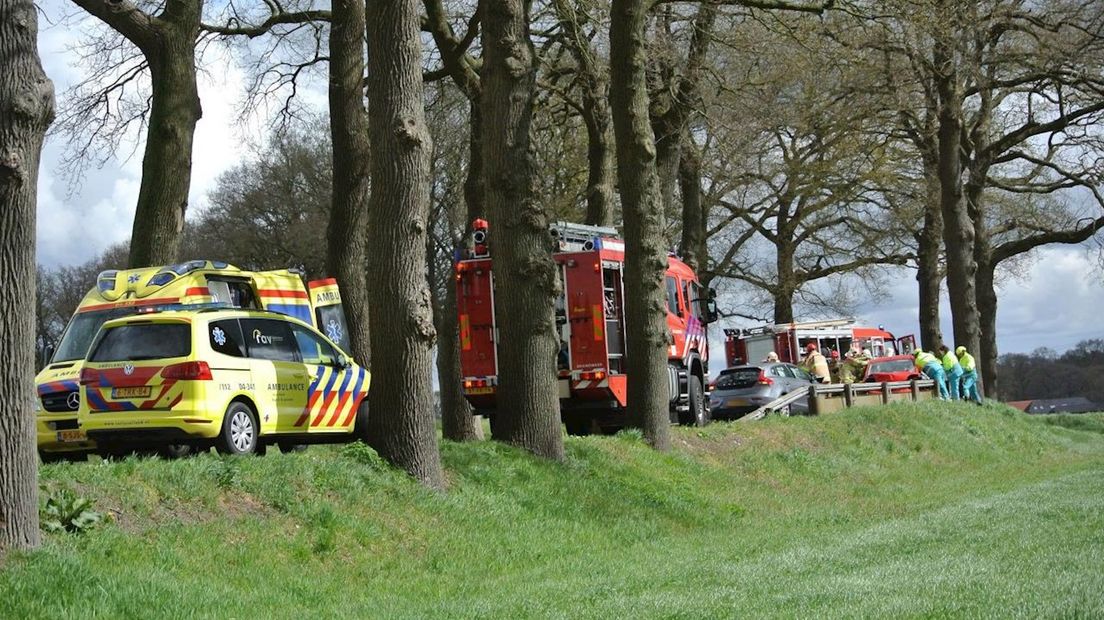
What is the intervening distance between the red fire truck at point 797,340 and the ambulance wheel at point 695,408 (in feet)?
62.0

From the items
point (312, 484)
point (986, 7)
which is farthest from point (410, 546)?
point (986, 7)

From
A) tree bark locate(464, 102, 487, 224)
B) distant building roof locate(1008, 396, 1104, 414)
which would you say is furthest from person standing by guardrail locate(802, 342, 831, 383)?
distant building roof locate(1008, 396, 1104, 414)

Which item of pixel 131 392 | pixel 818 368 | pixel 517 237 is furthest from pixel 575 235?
pixel 818 368

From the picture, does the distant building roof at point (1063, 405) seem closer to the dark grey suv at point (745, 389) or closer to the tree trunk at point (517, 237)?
the dark grey suv at point (745, 389)

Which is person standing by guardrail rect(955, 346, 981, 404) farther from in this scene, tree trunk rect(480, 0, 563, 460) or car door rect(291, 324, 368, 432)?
car door rect(291, 324, 368, 432)

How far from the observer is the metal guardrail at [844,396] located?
28.2m

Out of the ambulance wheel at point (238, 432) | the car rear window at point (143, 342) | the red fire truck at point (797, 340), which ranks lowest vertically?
the ambulance wheel at point (238, 432)

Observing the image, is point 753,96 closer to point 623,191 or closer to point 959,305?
point 623,191

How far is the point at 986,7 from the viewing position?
2902 cm

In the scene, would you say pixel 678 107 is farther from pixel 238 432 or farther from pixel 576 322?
pixel 238 432

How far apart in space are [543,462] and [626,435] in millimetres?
2848

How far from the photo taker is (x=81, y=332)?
1722 centimetres

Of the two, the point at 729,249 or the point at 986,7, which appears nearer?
the point at 986,7

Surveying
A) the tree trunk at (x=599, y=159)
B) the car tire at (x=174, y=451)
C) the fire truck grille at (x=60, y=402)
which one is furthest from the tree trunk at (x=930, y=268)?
the fire truck grille at (x=60, y=402)
